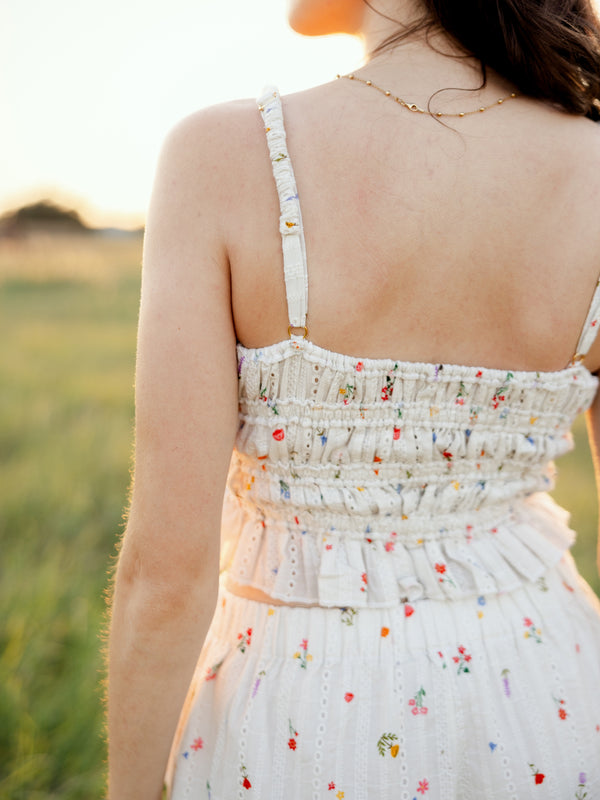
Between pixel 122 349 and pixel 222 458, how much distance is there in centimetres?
654

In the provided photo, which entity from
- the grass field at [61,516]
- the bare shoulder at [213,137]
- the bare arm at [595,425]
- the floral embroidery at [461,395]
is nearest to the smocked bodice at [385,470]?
the floral embroidery at [461,395]

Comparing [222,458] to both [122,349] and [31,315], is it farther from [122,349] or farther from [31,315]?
[31,315]

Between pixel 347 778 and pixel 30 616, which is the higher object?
pixel 347 778

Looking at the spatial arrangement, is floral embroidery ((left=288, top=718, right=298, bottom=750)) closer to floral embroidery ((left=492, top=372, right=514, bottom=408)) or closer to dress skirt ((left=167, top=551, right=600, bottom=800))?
dress skirt ((left=167, top=551, right=600, bottom=800))

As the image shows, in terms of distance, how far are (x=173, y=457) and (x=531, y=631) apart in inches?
28.0

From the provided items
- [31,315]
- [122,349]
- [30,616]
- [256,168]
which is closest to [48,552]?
[30,616]

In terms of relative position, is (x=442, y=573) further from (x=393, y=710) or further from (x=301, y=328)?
(x=301, y=328)

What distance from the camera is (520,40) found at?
1148mm

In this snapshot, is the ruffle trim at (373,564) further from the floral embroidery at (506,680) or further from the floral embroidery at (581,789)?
the floral embroidery at (581,789)

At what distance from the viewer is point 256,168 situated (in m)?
1.05

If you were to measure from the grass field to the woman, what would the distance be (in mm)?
551

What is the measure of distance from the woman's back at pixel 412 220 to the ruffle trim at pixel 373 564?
0.36m

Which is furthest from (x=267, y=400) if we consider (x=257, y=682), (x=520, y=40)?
(x=520, y=40)

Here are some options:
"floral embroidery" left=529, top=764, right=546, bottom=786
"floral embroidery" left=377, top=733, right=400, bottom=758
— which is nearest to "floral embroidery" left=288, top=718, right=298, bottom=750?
"floral embroidery" left=377, top=733, right=400, bottom=758
